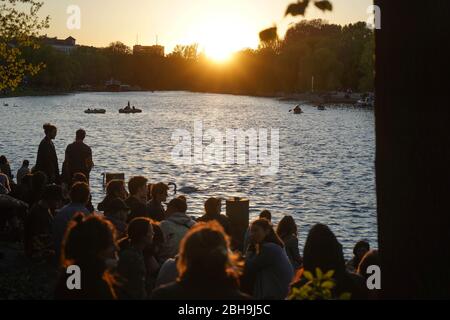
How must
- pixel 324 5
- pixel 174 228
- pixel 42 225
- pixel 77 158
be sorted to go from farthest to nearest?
pixel 77 158
pixel 42 225
pixel 174 228
pixel 324 5

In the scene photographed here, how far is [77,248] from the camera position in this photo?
4.96 m

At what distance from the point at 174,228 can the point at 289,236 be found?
1510 millimetres

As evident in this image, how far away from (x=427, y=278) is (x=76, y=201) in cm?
568

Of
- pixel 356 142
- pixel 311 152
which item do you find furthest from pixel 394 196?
pixel 356 142

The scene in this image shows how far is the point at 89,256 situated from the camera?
195 inches

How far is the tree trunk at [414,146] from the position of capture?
4590mm

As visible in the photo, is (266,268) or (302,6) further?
(266,268)

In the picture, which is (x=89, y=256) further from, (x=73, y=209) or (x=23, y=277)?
(x=23, y=277)

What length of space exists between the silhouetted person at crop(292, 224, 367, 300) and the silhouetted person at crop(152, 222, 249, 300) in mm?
1712

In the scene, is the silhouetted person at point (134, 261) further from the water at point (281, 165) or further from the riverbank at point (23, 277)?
the water at point (281, 165)

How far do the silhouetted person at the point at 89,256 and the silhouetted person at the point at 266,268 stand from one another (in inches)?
99.7

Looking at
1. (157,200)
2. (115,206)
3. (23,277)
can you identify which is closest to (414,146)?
(115,206)

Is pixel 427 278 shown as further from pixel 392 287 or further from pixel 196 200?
pixel 196 200
